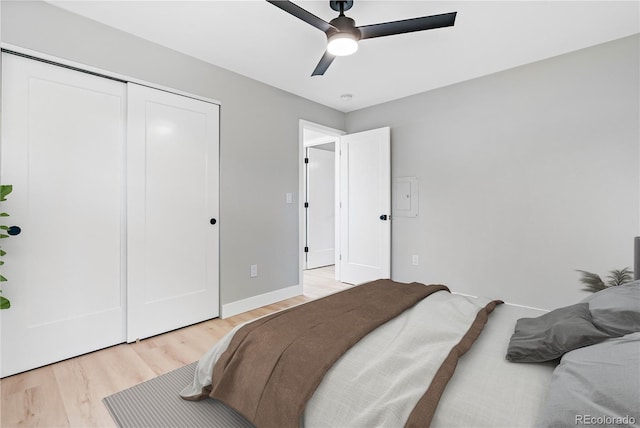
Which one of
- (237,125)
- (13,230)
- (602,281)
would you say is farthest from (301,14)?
(602,281)

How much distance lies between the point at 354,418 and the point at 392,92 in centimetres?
356

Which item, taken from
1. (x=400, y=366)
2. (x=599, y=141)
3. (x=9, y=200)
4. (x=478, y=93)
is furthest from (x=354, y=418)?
(x=478, y=93)

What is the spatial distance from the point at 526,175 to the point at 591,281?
108cm

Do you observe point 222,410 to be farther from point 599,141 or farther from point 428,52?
point 599,141

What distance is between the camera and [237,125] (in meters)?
3.21

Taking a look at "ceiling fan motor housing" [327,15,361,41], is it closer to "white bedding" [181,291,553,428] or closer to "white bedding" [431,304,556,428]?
"white bedding" [181,291,553,428]

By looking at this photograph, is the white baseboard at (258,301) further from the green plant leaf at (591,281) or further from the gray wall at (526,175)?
the green plant leaf at (591,281)

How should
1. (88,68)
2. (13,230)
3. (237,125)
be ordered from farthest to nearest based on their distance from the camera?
(237,125) < (88,68) < (13,230)

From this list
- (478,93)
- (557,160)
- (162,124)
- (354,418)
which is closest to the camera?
(354,418)

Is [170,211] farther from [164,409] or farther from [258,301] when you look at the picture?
[164,409]

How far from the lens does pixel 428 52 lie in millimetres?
2783

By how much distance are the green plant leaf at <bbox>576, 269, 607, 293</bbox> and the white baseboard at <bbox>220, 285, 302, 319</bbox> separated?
284cm

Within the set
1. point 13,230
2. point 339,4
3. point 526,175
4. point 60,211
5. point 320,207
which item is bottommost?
point 13,230

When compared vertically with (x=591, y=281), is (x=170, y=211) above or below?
above
